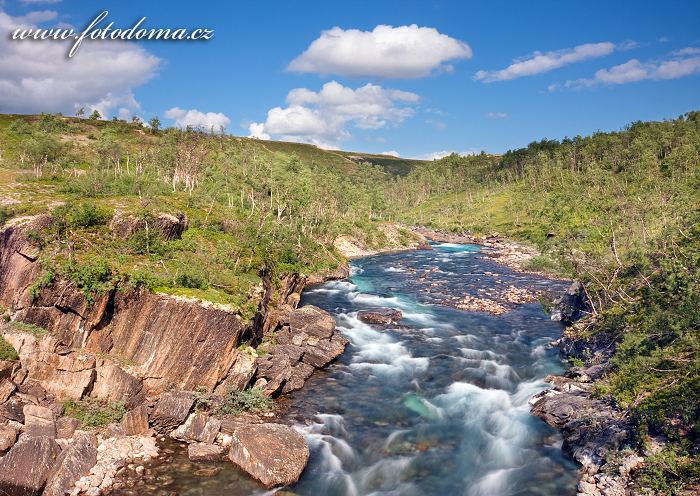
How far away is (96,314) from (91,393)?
13.7 feet

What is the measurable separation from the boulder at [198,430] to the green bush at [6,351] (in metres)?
9.10

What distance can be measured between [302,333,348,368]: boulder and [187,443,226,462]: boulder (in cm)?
1099

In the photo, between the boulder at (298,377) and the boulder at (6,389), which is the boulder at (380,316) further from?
the boulder at (6,389)

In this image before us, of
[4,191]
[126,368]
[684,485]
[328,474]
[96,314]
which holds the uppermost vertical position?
[4,191]

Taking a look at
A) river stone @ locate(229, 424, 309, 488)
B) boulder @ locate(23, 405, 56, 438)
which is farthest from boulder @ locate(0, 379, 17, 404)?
river stone @ locate(229, 424, 309, 488)

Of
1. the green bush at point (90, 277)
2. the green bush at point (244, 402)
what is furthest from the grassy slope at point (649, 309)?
the green bush at point (90, 277)

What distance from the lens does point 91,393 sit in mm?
23078

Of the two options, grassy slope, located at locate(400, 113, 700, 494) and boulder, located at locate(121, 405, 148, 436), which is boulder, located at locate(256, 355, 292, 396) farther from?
grassy slope, located at locate(400, 113, 700, 494)

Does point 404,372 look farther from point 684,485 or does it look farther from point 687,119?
point 687,119

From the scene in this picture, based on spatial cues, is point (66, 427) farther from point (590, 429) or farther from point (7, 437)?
point (590, 429)

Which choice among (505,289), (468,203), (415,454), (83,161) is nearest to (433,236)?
(468,203)

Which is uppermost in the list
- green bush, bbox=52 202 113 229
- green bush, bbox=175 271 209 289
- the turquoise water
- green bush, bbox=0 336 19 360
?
green bush, bbox=52 202 113 229

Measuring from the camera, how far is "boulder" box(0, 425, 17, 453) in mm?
18812

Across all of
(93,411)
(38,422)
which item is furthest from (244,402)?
→ (38,422)
